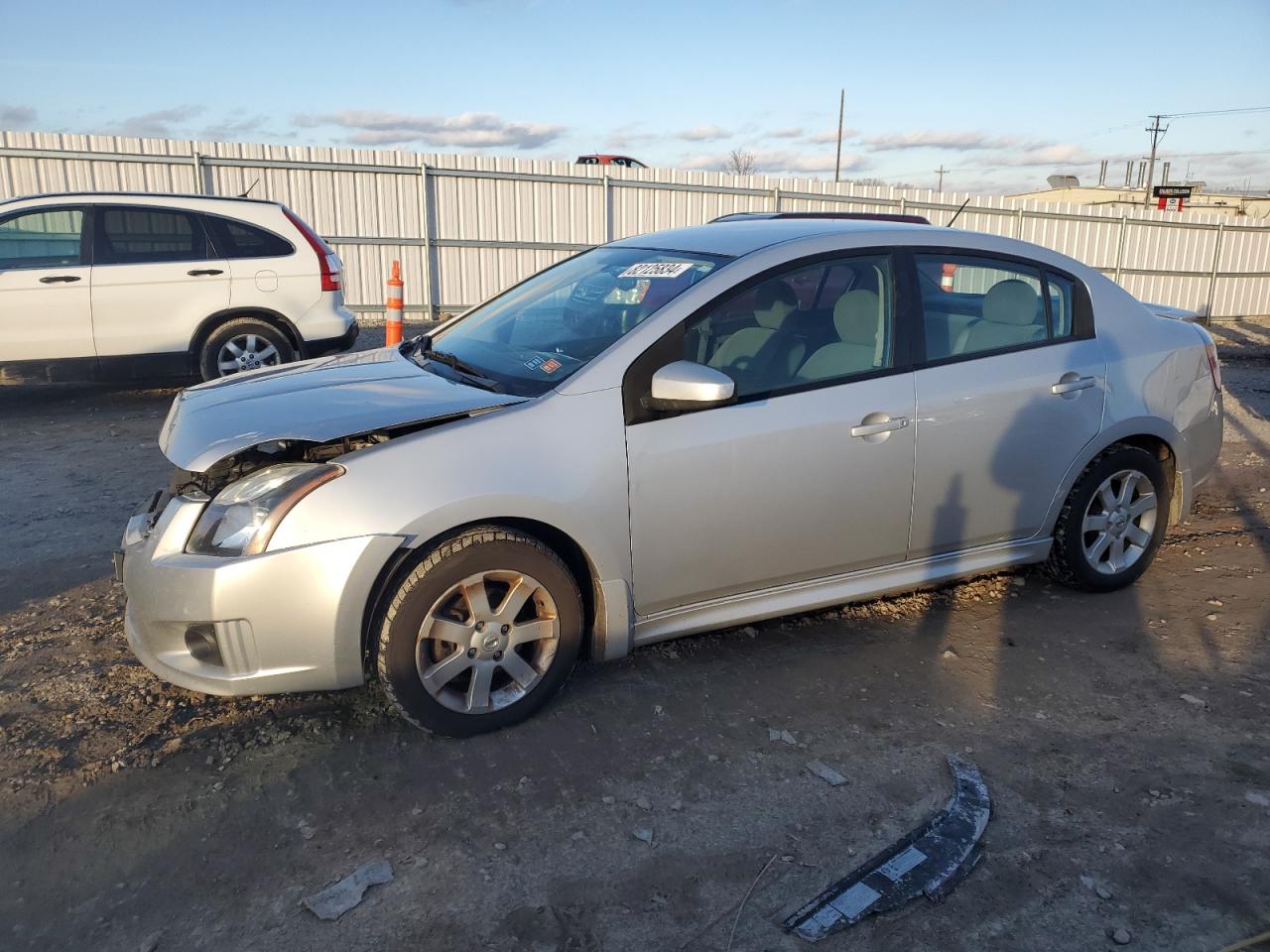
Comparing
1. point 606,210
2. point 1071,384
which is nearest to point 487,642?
point 1071,384

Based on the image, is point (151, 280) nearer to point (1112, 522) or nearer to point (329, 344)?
point (329, 344)

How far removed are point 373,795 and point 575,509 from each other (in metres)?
1.09

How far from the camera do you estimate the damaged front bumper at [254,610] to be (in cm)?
293

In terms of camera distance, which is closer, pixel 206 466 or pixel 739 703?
pixel 206 466

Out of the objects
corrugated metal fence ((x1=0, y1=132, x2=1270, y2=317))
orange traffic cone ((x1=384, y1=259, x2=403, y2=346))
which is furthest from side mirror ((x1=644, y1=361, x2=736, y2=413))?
corrugated metal fence ((x1=0, y1=132, x2=1270, y2=317))

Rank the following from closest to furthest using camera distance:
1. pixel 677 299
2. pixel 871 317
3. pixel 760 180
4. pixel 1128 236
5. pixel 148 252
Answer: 1. pixel 677 299
2. pixel 871 317
3. pixel 148 252
4. pixel 760 180
5. pixel 1128 236

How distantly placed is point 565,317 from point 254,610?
172 centimetres

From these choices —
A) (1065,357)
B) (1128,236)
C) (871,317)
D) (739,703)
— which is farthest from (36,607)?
(1128,236)

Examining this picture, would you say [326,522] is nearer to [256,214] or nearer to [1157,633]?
[1157,633]

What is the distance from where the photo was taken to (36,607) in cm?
425

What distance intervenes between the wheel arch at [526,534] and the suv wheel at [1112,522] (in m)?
2.36

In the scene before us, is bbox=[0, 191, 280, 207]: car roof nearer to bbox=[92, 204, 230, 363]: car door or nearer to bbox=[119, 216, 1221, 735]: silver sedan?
bbox=[92, 204, 230, 363]: car door

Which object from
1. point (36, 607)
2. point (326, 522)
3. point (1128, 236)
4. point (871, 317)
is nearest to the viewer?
point (326, 522)

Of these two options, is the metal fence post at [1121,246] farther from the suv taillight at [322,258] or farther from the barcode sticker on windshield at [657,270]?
the barcode sticker on windshield at [657,270]
